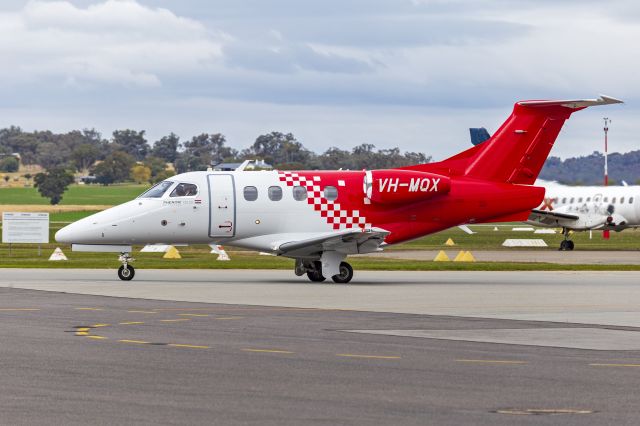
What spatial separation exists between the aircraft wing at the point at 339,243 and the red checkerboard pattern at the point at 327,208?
1.76ft

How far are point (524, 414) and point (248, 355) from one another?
5.30m

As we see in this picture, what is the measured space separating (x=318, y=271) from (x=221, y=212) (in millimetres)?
3177

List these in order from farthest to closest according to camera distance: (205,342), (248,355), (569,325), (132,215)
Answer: (132,215) < (569,325) < (205,342) < (248,355)

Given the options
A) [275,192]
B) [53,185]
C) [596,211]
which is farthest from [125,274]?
[53,185]

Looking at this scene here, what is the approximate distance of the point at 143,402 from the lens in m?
12.3

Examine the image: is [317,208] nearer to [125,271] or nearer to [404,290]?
[404,290]

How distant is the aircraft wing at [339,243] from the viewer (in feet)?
105

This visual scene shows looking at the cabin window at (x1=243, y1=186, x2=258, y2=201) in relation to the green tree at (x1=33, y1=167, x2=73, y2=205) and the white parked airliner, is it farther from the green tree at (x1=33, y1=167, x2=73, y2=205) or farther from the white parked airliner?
the green tree at (x1=33, y1=167, x2=73, y2=205)

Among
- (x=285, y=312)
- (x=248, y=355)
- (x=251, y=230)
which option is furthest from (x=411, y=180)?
(x=248, y=355)

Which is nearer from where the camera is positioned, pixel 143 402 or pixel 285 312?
pixel 143 402

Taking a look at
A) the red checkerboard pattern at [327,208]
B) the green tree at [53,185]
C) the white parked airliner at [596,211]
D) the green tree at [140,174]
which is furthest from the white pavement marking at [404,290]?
the green tree at [140,174]

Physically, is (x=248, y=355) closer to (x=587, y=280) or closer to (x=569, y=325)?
(x=569, y=325)

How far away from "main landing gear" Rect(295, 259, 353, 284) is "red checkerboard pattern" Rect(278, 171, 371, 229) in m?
1.13

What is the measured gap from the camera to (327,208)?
3353 centimetres
